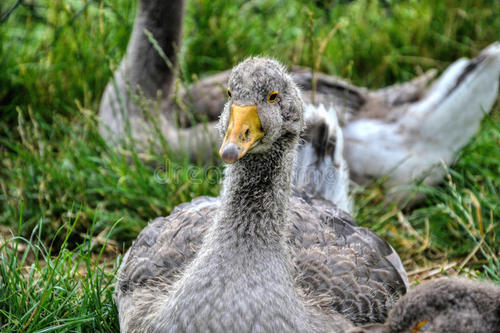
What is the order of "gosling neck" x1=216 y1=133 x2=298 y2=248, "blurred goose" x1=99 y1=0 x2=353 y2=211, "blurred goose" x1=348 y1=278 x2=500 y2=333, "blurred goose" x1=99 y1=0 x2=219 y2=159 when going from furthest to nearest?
1. "blurred goose" x1=99 y1=0 x2=219 y2=159
2. "blurred goose" x1=99 y1=0 x2=353 y2=211
3. "gosling neck" x1=216 y1=133 x2=298 y2=248
4. "blurred goose" x1=348 y1=278 x2=500 y2=333

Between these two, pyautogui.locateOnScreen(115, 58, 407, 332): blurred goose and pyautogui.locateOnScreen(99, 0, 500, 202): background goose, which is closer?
pyautogui.locateOnScreen(115, 58, 407, 332): blurred goose

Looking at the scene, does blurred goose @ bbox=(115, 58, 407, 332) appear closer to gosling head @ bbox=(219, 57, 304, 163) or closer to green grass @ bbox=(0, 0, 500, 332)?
gosling head @ bbox=(219, 57, 304, 163)

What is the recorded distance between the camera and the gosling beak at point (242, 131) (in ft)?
6.56

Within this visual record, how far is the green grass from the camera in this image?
9.05ft

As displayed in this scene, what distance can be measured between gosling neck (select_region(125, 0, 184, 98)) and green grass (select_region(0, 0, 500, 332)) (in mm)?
140

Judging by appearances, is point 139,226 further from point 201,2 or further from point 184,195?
point 201,2

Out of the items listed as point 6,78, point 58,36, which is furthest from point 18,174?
point 58,36

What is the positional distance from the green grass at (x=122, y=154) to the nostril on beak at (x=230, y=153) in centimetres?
99

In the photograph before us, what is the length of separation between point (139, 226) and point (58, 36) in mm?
1729

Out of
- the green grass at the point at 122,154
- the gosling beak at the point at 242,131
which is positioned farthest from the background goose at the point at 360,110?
the gosling beak at the point at 242,131

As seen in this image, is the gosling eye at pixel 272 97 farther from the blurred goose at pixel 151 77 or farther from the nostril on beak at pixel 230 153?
the blurred goose at pixel 151 77

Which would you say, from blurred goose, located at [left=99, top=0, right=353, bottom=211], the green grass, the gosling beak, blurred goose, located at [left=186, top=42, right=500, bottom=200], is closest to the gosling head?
the gosling beak

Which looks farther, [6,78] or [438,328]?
[6,78]

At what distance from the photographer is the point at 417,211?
12.9 feet
